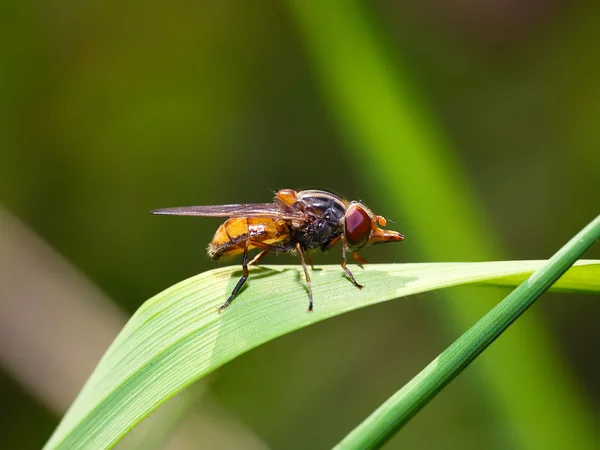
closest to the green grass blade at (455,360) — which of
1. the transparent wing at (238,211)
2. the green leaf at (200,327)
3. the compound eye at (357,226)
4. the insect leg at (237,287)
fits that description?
the green leaf at (200,327)

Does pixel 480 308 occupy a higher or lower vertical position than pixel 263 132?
lower

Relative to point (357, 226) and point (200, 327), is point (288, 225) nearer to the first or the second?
point (357, 226)

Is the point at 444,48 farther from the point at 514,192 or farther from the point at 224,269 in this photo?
the point at 224,269

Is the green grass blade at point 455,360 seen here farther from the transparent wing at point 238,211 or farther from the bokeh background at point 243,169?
the bokeh background at point 243,169

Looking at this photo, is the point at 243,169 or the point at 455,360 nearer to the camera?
the point at 455,360

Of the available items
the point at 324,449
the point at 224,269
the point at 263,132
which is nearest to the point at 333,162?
the point at 263,132


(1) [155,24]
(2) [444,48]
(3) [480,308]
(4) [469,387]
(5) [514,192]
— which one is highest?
(1) [155,24]

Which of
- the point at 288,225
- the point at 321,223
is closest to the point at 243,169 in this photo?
the point at 288,225
